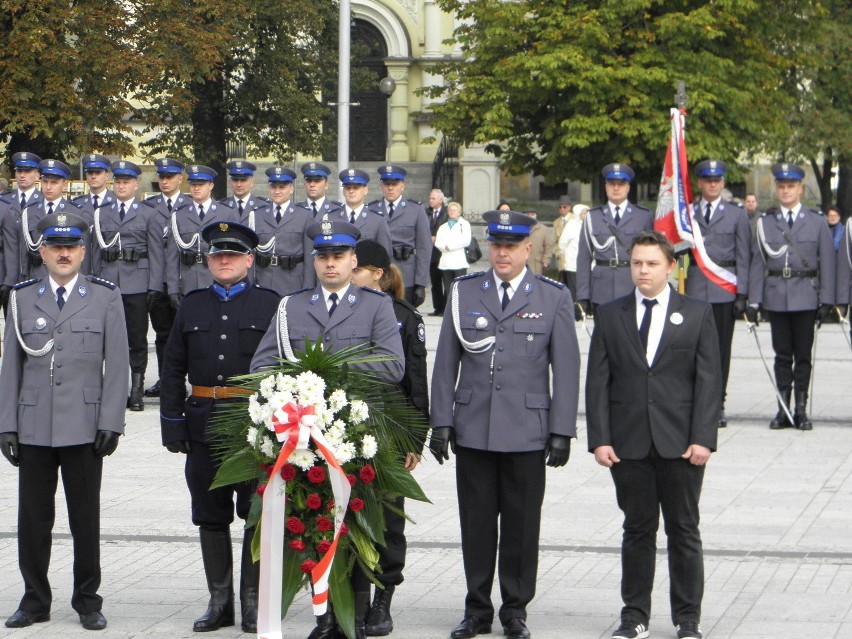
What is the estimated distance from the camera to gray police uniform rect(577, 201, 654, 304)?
14.0 m

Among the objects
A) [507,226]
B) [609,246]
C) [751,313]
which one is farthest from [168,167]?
[507,226]

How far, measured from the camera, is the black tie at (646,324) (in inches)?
290

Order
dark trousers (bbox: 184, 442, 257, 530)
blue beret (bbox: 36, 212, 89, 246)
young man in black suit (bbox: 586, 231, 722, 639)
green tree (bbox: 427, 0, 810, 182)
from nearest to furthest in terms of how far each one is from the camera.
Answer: young man in black suit (bbox: 586, 231, 722, 639) < dark trousers (bbox: 184, 442, 257, 530) < blue beret (bbox: 36, 212, 89, 246) < green tree (bbox: 427, 0, 810, 182)

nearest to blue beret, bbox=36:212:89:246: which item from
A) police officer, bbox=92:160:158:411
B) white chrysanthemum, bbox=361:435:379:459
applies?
white chrysanthemum, bbox=361:435:379:459

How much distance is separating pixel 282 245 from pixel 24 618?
775cm

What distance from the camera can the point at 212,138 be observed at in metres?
32.8

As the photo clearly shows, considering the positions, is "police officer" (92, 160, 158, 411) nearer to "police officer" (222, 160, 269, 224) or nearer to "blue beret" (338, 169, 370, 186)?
"police officer" (222, 160, 269, 224)

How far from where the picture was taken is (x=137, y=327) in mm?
14891

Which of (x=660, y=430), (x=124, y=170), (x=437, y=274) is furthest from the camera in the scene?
(x=437, y=274)

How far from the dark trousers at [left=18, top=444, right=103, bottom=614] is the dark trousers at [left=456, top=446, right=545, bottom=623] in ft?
5.77

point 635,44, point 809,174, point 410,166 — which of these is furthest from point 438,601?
point 809,174

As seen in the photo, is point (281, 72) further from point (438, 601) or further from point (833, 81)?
point (438, 601)

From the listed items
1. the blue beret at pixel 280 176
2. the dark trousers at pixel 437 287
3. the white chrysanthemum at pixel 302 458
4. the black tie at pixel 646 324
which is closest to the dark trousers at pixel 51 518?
the white chrysanthemum at pixel 302 458

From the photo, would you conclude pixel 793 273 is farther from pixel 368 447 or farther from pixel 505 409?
pixel 368 447
